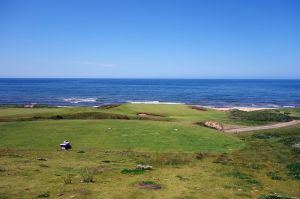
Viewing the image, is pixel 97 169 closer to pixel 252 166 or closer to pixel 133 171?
pixel 133 171

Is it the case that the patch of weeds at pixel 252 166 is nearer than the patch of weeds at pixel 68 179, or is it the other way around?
the patch of weeds at pixel 68 179

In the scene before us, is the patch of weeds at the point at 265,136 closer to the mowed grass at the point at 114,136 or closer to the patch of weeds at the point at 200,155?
the mowed grass at the point at 114,136

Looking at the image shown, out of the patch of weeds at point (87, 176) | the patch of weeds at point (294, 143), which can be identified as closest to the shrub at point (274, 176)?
the patch of weeds at point (294, 143)

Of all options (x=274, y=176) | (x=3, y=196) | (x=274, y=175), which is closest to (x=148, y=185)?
(x=3, y=196)

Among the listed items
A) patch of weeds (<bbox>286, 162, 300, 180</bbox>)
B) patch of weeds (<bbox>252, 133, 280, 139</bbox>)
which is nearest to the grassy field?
patch of weeds (<bbox>286, 162, 300, 180</bbox>)

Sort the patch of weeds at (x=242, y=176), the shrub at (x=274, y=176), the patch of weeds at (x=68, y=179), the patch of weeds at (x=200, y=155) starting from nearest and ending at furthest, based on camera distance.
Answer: the patch of weeds at (x=68, y=179), the patch of weeds at (x=242, y=176), the shrub at (x=274, y=176), the patch of weeds at (x=200, y=155)

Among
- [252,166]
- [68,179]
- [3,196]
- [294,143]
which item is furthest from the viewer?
[294,143]

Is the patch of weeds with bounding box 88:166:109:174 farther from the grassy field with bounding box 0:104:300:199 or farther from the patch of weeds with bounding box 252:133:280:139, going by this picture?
the patch of weeds with bounding box 252:133:280:139
